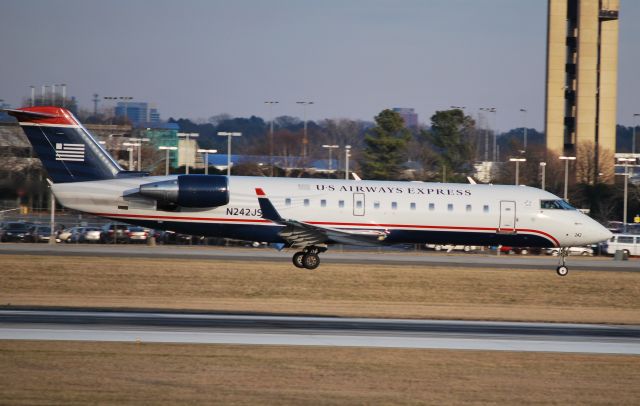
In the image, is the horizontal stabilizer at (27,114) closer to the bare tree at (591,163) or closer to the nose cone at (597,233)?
the nose cone at (597,233)

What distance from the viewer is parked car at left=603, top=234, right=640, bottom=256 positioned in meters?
55.8

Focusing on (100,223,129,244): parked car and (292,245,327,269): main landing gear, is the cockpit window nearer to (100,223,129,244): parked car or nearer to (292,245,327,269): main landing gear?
(292,245,327,269): main landing gear

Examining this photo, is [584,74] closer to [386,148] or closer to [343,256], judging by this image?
[386,148]

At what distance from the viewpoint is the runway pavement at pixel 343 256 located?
43.5m

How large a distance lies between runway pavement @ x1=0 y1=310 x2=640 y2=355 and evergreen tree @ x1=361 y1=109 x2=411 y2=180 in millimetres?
53833

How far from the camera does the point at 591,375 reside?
18.1 m

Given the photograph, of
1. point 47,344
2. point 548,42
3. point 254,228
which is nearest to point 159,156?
point 548,42

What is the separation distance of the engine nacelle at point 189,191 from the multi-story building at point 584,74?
56567 mm

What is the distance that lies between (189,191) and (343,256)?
15.2m

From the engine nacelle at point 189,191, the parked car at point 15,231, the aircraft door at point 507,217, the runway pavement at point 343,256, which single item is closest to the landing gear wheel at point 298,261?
the engine nacelle at point 189,191

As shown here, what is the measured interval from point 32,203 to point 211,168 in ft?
120

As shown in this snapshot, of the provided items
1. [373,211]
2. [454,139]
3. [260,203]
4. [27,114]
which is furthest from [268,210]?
[454,139]

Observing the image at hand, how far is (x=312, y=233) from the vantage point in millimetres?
32812

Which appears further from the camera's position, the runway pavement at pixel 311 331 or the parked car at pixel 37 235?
the parked car at pixel 37 235
